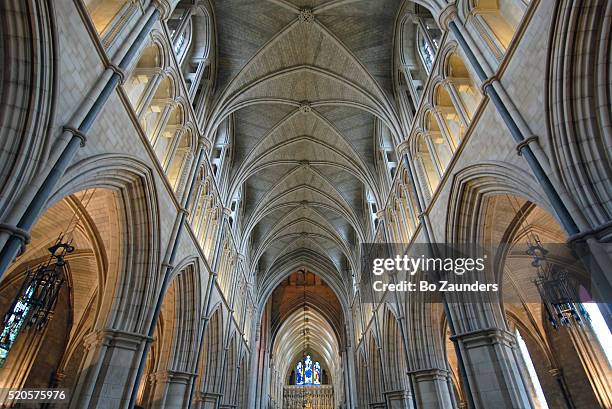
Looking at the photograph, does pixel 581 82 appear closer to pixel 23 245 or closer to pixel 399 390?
pixel 23 245

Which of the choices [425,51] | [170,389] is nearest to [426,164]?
[425,51]

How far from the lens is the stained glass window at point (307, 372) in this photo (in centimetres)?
4684

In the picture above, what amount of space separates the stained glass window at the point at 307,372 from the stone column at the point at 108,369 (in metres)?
43.3

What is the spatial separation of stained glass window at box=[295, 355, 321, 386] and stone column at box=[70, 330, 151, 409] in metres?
43.3

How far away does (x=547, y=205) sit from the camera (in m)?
6.02

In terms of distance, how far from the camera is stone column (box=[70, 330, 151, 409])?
23.2ft

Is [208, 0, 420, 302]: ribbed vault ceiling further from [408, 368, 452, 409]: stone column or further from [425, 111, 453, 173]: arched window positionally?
[408, 368, 452, 409]: stone column

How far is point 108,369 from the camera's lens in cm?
748

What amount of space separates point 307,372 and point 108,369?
44652 millimetres

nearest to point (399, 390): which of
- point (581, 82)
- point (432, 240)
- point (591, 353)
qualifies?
point (591, 353)

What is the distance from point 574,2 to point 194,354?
12.6 m

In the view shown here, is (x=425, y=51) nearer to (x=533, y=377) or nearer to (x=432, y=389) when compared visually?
(x=432, y=389)

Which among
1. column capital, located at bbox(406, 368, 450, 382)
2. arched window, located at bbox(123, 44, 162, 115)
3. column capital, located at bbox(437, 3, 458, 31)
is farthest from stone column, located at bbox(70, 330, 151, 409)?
column capital, located at bbox(437, 3, 458, 31)

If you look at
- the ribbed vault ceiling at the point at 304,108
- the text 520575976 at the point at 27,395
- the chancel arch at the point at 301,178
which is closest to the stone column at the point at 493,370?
the chancel arch at the point at 301,178
